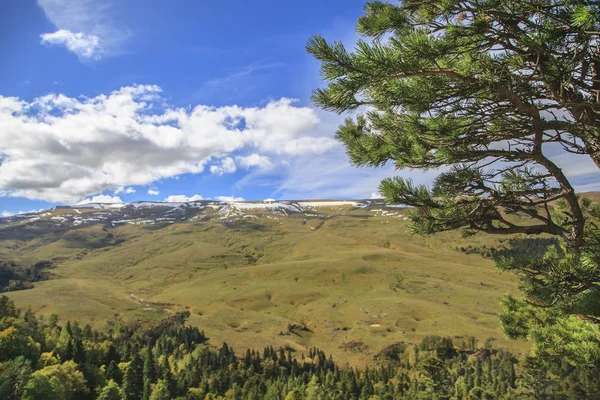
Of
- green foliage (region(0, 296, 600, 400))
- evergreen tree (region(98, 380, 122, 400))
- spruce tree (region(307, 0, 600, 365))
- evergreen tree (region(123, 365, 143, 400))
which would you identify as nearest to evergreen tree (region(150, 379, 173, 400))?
green foliage (region(0, 296, 600, 400))

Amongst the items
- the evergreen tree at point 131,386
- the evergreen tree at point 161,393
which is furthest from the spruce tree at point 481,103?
the evergreen tree at point 131,386

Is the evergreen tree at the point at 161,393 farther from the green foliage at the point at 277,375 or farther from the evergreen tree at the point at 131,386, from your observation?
the evergreen tree at the point at 131,386

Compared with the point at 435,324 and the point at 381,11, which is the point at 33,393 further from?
the point at 435,324

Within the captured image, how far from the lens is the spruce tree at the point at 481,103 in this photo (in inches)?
277

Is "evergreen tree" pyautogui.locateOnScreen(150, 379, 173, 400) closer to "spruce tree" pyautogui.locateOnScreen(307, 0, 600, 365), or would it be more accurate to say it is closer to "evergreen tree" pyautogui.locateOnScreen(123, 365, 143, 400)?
"evergreen tree" pyautogui.locateOnScreen(123, 365, 143, 400)

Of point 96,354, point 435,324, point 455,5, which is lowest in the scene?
point 435,324

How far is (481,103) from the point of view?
8.62m

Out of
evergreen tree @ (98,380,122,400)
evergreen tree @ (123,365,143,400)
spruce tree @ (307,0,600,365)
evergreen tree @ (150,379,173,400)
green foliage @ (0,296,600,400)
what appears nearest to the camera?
spruce tree @ (307,0,600,365)

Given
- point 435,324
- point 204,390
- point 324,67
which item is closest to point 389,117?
point 324,67

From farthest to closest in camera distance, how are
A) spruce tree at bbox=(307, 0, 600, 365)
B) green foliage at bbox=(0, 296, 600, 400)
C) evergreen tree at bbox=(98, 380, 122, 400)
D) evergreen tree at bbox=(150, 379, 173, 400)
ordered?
evergreen tree at bbox=(150, 379, 173, 400)
evergreen tree at bbox=(98, 380, 122, 400)
green foliage at bbox=(0, 296, 600, 400)
spruce tree at bbox=(307, 0, 600, 365)

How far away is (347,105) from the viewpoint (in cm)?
895

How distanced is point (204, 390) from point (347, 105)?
120178mm

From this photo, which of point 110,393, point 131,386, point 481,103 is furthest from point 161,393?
point 481,103

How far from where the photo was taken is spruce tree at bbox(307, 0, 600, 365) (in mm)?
7035
